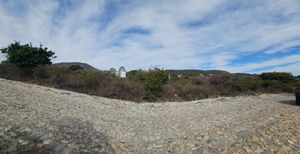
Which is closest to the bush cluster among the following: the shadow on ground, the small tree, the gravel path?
the small tree

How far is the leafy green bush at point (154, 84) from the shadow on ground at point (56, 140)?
9453 millimetres

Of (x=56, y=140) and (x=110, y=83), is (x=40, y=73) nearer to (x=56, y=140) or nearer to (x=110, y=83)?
(x=110, y=83)

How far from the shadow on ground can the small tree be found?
662 inches

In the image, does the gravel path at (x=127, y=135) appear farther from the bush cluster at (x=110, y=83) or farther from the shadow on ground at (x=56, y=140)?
the bush cluster at (x=110, y=83)

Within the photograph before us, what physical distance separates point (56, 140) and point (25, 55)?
1823cm

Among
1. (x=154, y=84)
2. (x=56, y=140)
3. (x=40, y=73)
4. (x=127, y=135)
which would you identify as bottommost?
(x=127, y=135)

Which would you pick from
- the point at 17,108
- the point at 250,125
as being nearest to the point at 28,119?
the point at 17,108

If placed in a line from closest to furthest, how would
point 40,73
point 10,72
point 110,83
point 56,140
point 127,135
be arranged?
1. point 56,140
2. point 127,135
3. point 110,83
4. point 10,72
5. point 40,73

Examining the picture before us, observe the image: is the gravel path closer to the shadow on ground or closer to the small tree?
the shadow on ground

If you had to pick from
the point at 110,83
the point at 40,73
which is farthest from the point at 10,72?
the point at 110,83

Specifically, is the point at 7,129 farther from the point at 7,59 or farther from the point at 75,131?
the point at 7,59

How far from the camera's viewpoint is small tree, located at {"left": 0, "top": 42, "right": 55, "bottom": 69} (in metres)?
19.2

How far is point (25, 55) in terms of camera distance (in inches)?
766

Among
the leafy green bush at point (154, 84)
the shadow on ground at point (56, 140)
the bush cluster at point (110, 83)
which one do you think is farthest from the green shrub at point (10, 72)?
the shadow on ground at point (56, 140)
